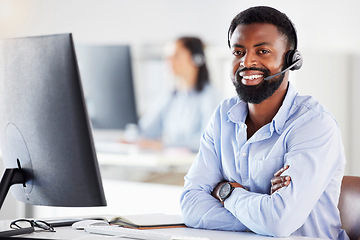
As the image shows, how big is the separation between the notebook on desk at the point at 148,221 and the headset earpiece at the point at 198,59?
2.75 metres

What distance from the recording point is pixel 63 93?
5.01 ft

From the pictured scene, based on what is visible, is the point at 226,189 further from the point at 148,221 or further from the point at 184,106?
the point at 184,106

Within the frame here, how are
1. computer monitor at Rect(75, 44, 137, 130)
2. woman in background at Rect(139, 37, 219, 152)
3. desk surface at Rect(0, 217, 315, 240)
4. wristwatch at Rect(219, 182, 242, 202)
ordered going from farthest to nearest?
computer monitor at Rect(75, 44, 137, 130), woman in background at Rect(139, 37, 219, 152), wristwatch at Rect(219, 182, 242, 202), desk surface at Rect(0, 217, 315, 240)

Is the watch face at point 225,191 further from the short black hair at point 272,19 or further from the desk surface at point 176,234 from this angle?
the short black hair at point 272,19

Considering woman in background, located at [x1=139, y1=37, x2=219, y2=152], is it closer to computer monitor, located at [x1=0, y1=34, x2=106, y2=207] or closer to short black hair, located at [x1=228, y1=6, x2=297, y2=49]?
short black hair, located at [x1=228, y1=6, x2=297, y2=49]

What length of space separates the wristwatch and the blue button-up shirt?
28 mm

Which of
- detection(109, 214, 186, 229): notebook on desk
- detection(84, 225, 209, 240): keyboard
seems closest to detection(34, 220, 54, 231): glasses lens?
detection(84, 225, 209, 240): keyboard

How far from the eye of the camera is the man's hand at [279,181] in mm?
1775

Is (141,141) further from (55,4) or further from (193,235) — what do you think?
(193,235)

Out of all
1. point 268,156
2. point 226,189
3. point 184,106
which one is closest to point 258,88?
point 268,156

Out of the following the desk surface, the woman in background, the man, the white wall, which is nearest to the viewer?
the desk surface

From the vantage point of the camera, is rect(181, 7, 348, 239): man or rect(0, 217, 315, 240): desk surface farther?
rect(181, 7, 348, 239): man

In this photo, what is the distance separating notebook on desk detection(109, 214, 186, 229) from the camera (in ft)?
6.05

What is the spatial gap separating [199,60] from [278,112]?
110 inches
